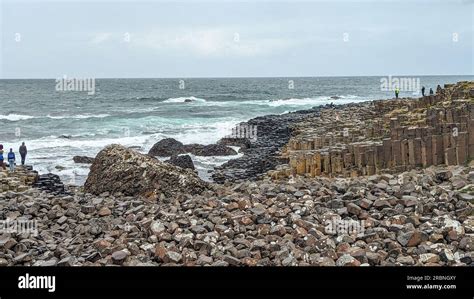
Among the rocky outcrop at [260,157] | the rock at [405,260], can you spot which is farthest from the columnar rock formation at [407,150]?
the rock at [405,260]

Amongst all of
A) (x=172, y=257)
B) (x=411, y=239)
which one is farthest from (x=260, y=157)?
(x=172, y=257)

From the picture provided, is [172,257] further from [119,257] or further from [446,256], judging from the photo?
[446,256]

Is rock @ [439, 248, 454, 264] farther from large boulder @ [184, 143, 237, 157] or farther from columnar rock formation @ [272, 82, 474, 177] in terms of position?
large boulder @ [184, 143, 237, 157]

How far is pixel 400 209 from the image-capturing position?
23.9ft

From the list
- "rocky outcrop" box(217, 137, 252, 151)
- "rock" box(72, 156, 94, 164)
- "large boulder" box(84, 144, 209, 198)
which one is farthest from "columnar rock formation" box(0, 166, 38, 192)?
"rocky outcrop" box(217, 137, 252, 151)

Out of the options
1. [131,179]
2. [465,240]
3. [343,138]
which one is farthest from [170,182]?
[343,138]

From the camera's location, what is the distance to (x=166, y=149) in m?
20.6

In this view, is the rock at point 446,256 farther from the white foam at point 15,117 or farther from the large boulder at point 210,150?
the white foam at point 15,117

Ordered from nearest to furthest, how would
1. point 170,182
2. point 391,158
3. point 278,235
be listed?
point 278,235 → point 170,182 → point 391,158

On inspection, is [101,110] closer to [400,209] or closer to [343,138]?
[343,138]

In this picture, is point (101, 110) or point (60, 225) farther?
point (101, 110)

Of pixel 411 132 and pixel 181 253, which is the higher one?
pixel 411 132
